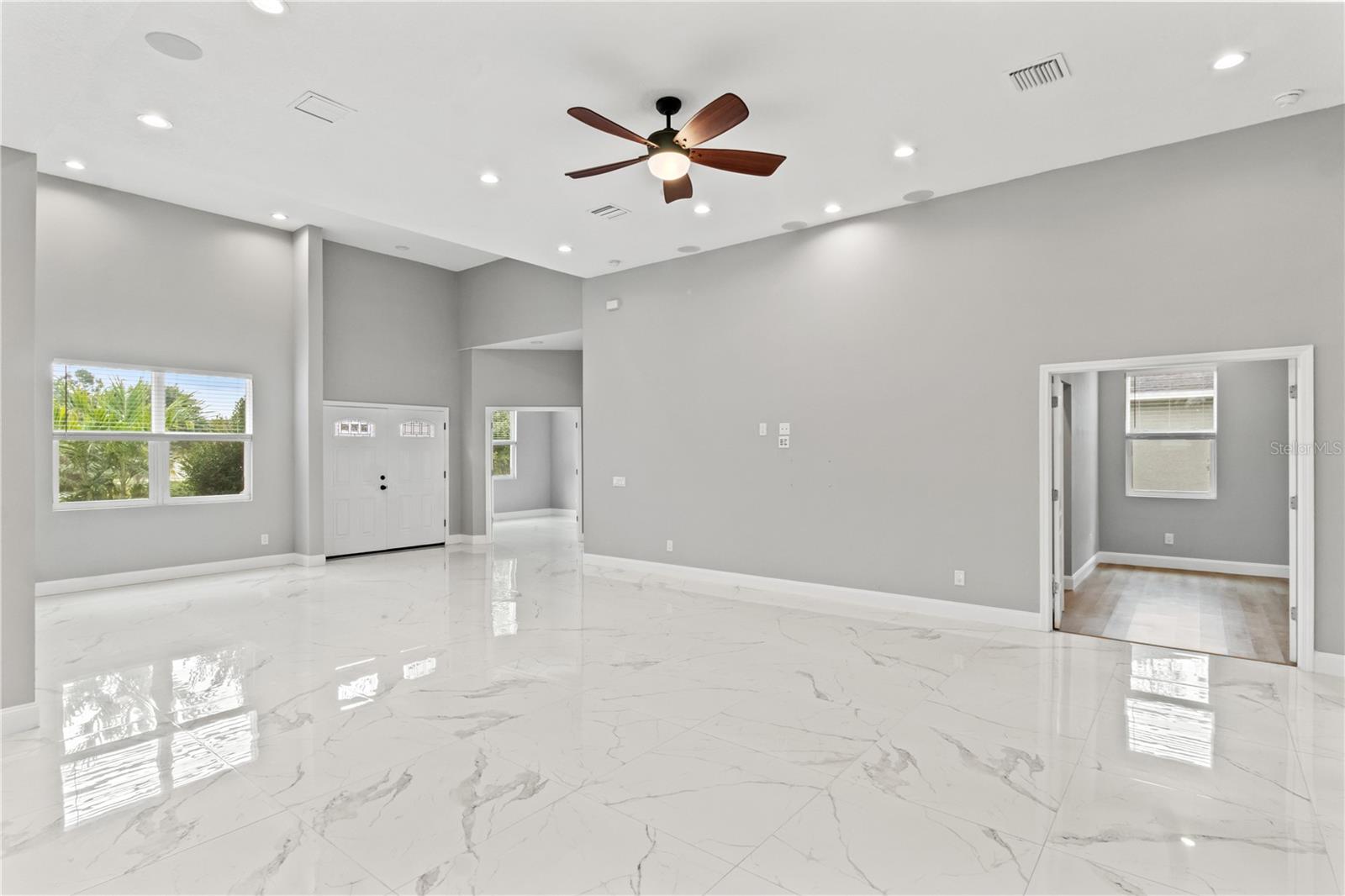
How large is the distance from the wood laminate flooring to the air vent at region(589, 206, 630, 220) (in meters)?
4.88

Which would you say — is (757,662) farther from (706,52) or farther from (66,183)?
(66,183)

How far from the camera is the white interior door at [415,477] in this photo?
8969 mm

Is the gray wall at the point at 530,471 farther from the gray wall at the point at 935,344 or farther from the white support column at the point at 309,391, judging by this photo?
the gray wall at the point at 935,344

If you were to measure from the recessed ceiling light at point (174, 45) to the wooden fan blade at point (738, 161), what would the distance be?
8.31 ft

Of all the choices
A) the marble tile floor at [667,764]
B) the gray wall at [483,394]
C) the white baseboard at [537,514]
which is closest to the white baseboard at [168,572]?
the marble tile floor at [667,764]

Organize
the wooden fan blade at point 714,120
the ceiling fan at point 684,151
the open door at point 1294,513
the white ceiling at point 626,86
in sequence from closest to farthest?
1. the white ceiling at point 626,86
2. the wooden fan blade at point 714,120
3. the ceiling fan at point 684,151
4. the open door at point 1294,513

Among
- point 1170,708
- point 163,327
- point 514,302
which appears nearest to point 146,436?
point 163,327

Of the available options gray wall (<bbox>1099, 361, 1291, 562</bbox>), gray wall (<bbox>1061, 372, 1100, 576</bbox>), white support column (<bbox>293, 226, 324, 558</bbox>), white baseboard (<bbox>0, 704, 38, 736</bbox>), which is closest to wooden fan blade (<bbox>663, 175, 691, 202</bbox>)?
gray wall (<bbox>1061, 372, 1100, 576</bbox>)

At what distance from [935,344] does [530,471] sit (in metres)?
9.70

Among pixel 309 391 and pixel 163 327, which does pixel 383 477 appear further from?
pixel 163 327

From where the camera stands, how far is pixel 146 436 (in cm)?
677

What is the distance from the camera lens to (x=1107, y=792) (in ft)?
8.43

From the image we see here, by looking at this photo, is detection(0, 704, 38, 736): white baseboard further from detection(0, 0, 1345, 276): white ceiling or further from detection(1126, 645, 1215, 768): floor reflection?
detection(1126, 645, 1215, 768): floor reflection

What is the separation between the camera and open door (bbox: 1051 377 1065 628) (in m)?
4.89
